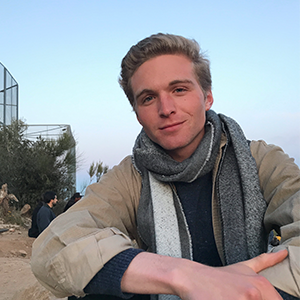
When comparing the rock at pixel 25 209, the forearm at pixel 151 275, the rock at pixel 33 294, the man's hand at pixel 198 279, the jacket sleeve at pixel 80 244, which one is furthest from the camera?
the rock at pixel 25 209

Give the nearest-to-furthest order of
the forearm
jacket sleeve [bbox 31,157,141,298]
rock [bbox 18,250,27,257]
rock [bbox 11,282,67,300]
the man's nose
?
the forearm
jacket sleeve [bbox 31,157,141,298]
the man's nose
rock [bbox 11,282,67,300]
rock [bbox 18,250,27,257]

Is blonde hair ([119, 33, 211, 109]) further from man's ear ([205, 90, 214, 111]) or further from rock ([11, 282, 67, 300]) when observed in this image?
rock ([11, 282, 67, 300])

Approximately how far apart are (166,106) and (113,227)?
67 centimetres

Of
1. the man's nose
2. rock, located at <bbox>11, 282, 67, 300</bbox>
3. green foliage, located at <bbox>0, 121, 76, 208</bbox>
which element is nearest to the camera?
the man's nose

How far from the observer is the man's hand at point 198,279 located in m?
0.97

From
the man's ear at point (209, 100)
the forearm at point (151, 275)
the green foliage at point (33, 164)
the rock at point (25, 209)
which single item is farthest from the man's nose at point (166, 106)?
the green foliage at point (33, 164)

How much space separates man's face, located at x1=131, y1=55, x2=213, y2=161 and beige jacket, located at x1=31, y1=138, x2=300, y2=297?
236mm

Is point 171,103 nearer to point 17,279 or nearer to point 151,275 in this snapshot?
point 151,275

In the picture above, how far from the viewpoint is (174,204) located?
5.53 ft

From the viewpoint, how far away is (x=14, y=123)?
13.2 m

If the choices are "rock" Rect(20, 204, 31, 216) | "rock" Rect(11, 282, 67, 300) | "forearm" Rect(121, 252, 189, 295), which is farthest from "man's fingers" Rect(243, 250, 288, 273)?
"rock" Rect(20, 204, 31, 216)

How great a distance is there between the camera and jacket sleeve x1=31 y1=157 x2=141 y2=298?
1206mm

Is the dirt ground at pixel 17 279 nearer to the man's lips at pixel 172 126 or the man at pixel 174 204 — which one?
the man at pixel 174 204

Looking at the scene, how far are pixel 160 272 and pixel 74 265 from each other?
1.12ft
